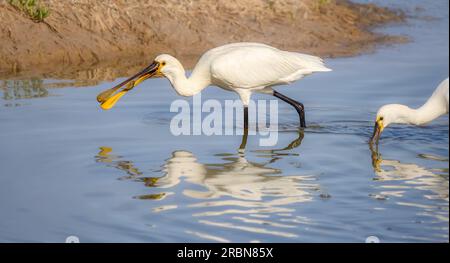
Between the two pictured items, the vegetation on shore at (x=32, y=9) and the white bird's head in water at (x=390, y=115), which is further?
the vegetation on shore at (x=32, y=9)

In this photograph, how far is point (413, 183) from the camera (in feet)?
30.6

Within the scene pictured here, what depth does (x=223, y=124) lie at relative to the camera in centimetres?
1220

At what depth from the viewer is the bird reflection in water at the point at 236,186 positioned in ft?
27.4

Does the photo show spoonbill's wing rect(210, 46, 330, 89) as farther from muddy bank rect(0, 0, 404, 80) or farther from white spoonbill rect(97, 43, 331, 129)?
muddy bank rect(0, 0, 404, 80)

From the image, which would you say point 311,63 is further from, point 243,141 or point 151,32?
point 151,32

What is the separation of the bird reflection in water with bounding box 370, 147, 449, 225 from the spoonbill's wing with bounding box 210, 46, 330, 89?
2020 mm

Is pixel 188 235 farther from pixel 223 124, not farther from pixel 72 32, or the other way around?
pixel 72 32

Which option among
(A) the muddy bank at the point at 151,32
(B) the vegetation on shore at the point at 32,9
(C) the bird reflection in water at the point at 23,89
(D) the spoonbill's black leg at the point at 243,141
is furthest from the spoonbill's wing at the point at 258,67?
(B) the vegetation on shore at the point at 32,9

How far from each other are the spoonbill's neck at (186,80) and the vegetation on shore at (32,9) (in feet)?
13.4

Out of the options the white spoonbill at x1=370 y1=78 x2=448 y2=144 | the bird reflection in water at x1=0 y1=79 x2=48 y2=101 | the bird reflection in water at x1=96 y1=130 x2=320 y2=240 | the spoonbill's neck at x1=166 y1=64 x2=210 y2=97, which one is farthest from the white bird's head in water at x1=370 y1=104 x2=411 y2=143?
the bird reflection in water at x1=0 y1=79 x2=48 y2=101

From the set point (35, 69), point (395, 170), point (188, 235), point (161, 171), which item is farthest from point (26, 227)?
point (35, 69)

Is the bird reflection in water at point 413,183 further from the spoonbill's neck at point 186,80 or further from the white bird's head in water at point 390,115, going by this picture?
Result: the spoonbill's neck at point 186,80

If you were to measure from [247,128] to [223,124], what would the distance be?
45cm

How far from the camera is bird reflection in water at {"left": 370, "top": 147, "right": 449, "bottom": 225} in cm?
851
